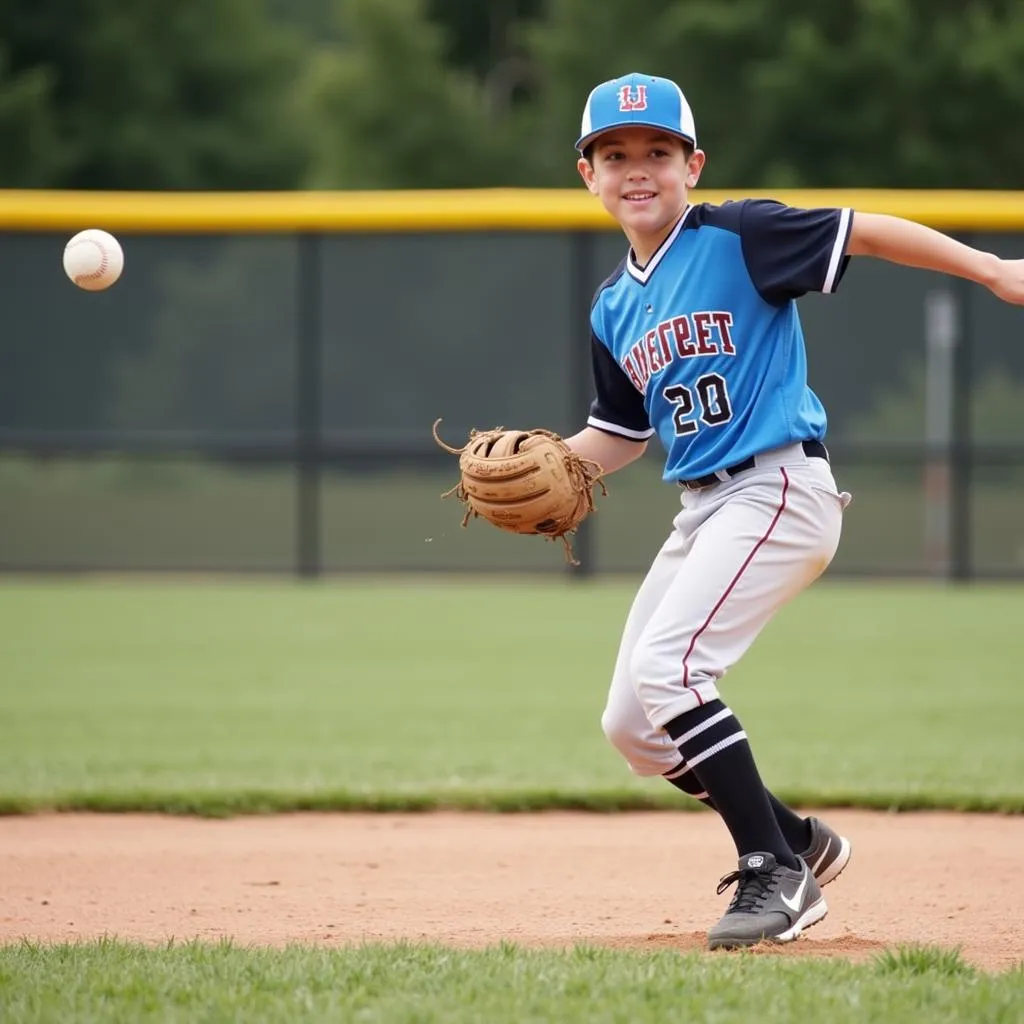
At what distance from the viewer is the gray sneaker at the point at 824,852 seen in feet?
12.5

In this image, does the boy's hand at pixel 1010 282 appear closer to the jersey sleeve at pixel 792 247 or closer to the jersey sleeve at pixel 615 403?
the jersey sleeve at pixel 792 247

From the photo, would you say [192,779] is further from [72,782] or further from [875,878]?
[875,878]

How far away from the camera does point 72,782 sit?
5.82 m

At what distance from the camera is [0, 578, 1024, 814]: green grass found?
226 inches

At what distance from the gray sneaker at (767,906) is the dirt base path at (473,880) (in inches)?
2.6

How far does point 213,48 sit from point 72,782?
24.6 metres

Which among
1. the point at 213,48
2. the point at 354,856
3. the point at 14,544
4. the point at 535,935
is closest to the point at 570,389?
the point at 14,544

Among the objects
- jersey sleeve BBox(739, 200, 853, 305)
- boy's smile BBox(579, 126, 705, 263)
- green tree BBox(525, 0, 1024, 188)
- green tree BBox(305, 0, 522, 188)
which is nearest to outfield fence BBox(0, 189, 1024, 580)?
boy's smile BBox(579, 126, 705, 263)

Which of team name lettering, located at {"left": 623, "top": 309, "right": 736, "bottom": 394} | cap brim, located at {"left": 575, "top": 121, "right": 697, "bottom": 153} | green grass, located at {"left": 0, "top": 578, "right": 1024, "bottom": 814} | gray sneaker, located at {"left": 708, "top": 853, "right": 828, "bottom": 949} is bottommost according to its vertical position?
green grass, located at {"left": 0, "top": 578, "right": 1024, "bottom": 814}

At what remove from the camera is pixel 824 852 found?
383 cm

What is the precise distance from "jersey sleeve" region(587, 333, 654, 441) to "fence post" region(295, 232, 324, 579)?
27.8ft

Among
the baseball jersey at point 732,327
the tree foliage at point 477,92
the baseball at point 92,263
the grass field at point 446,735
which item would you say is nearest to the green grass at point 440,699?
the grass field at point 446,735

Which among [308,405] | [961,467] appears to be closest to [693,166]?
[961,467]

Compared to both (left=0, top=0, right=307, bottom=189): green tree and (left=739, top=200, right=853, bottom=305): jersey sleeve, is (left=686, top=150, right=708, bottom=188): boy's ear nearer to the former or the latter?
(left=739, top=200, right=853, bottom=305): jersey sleeve
